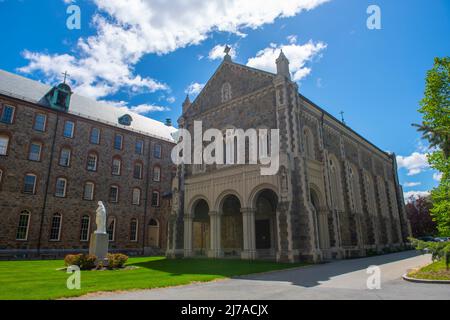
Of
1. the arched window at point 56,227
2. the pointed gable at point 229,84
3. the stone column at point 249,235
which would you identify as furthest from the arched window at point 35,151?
the stone column at point 249,235

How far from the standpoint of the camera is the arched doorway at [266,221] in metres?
22.9

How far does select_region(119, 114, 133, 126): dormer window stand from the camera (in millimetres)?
36406

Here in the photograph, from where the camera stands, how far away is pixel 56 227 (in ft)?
91.0

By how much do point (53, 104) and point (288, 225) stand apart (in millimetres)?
26931

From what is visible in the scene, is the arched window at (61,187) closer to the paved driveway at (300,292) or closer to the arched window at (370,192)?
the paved driveway at (300,292)

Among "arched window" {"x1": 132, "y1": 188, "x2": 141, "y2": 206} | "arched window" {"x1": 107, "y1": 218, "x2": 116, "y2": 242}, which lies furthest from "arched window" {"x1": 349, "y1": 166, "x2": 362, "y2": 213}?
"arched window" {"x1": 107, "y1": 218, "x2": 116, "y2": 242}

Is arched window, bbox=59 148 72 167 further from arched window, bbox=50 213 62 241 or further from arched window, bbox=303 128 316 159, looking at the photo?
arched window, bbox=303 128 316 159

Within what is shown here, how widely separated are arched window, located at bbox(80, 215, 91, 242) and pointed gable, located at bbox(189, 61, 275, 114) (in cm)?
1558

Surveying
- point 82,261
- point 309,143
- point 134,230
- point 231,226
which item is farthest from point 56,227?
point 309,143

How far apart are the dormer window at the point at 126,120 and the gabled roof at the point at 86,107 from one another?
1.54 feet

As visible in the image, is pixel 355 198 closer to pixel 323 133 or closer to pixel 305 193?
pixel 323 133

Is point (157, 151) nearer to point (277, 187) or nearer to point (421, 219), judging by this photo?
point (277, 187)

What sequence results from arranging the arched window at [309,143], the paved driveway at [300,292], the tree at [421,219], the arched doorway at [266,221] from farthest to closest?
the tree at [421,219] < the arched doorway at [266,221] < the arched window at [309,143] < the paved driveway at [300,292]
